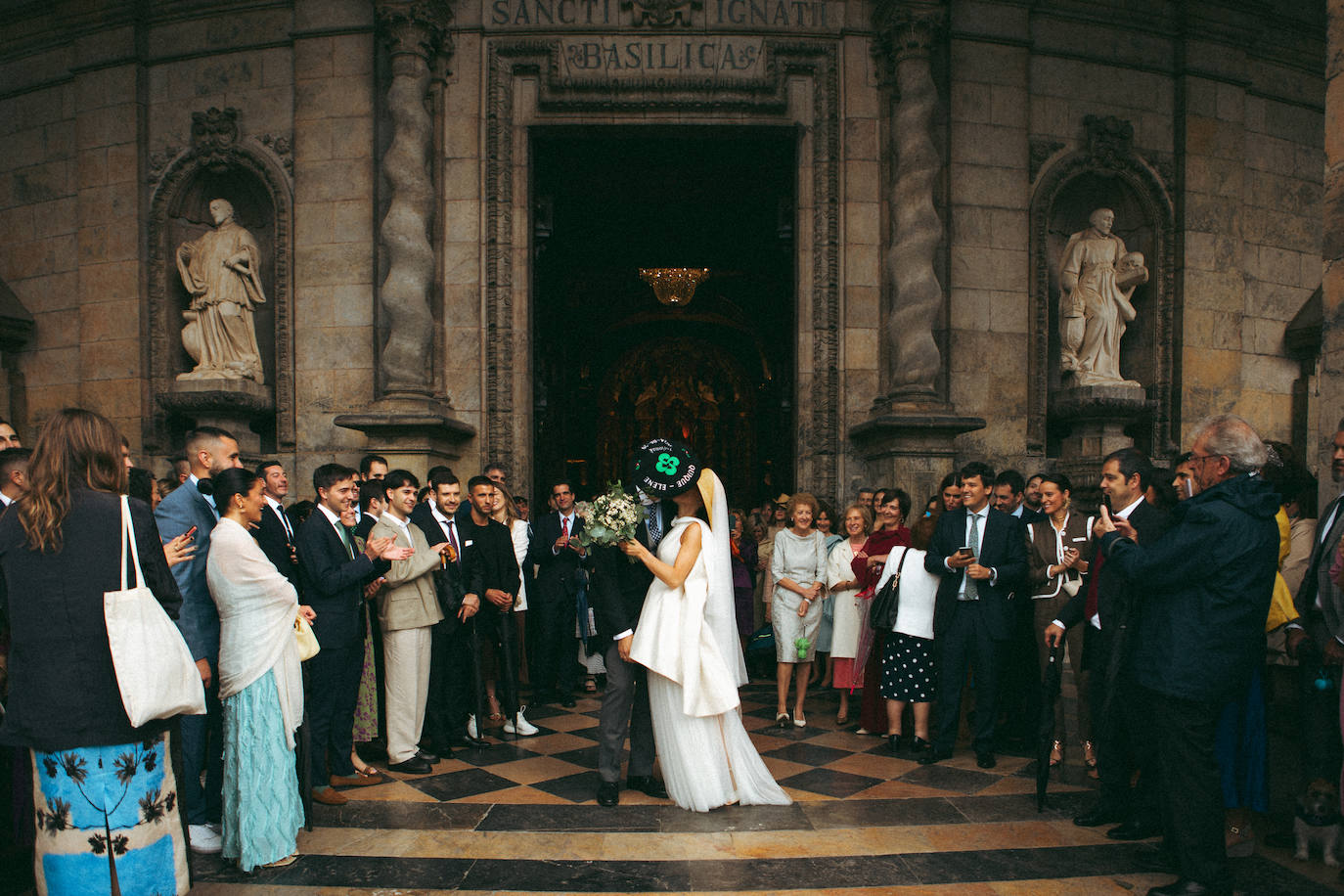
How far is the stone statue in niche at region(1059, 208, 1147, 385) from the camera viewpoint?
10164 millimetres

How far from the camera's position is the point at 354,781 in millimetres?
5277

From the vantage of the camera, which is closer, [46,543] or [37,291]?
[46,543]

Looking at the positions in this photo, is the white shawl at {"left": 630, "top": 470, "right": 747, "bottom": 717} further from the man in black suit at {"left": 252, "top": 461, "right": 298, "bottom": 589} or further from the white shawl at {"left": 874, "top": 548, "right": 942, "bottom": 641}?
the man in black suit at {"left": 252, "top": 461, "right": 298, "bottom": 589}

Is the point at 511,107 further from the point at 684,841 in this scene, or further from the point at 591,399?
the point at 591,399

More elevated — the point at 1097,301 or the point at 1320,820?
Answer: the point at 1097,301

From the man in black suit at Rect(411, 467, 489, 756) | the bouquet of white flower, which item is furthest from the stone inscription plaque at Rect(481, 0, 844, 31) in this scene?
the bouquet of white flower

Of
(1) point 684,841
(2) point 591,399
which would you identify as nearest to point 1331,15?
(1) point 684,841

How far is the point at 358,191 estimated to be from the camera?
10.1 metres

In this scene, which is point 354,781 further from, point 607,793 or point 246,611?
point 246,611

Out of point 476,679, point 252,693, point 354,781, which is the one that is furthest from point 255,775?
point 476,679

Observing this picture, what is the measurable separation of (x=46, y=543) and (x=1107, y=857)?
15.5ft

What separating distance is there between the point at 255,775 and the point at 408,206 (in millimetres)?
6841

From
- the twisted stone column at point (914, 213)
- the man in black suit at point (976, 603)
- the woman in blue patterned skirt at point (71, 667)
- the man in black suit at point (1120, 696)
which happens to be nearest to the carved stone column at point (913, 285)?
the twisted stone column at point (914, 213)

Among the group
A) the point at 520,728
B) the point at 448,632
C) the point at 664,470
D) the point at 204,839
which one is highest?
the point at 664,470
